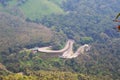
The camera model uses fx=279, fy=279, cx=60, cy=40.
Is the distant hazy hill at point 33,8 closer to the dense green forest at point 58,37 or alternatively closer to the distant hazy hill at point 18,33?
the dense green forest at point 58,37

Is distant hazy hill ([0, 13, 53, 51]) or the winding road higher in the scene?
distant hazy hill ([0, 13, 53, 51])

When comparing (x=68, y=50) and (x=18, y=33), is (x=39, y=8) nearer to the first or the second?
(x=18, y=33)

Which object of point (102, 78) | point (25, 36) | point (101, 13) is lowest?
point (102, 78)

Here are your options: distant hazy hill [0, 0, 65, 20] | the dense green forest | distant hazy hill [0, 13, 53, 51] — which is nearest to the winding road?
the dense green forest

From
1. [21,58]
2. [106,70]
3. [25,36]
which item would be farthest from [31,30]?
[106,70]

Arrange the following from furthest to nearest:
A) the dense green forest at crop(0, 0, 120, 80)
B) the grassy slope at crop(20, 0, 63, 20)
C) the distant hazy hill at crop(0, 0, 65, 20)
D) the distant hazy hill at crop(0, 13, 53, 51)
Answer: the grassy slope at crop(20, 0, 63, 20) → the distant hazy hill at crop(0, 0, 65, 20) → the distant hazy hill at crop(0, 13, 53, 51) → the dense green forest at crop(0, 0, 120, 80)

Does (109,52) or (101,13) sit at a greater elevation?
(101,13)

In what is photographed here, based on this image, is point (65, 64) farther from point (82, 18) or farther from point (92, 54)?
point (82, 18)

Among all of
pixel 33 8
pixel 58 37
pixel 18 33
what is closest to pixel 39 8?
pixel 33 8

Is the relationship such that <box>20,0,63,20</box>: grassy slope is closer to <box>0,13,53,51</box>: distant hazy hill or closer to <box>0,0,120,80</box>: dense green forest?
<box>0,0,120,80</box>: dense green forest
